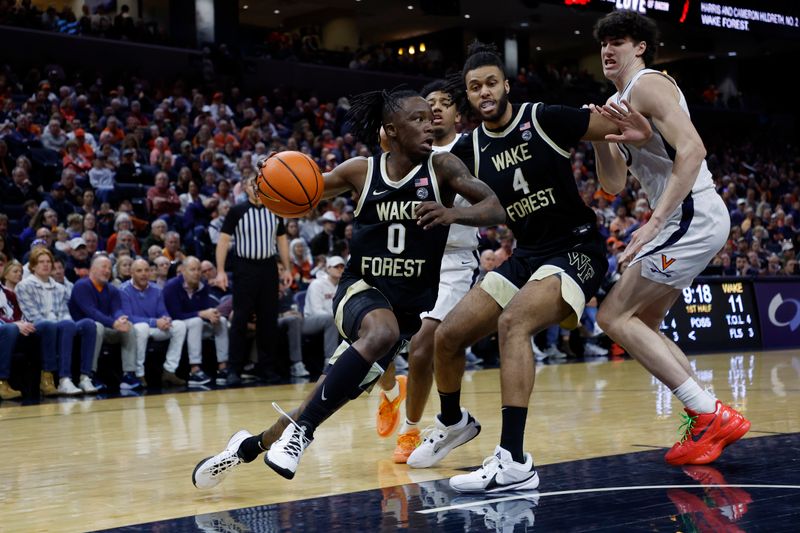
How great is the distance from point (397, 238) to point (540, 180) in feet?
2.26

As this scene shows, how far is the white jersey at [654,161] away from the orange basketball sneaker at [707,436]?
38.6 inches

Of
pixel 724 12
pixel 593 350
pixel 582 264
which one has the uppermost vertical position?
pixel 724 12

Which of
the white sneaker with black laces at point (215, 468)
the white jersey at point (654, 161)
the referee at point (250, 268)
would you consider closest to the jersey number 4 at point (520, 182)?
the white jersey at point (654, 161)

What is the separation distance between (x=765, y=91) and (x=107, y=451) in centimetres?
3051

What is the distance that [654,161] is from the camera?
4344mm

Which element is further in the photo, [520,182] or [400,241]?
[520,182]

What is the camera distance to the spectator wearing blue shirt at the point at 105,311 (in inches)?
344

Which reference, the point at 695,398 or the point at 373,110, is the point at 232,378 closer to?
the point at 373,110

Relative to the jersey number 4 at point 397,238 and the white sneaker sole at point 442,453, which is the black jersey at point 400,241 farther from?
the white sneaker sole at point 442,453

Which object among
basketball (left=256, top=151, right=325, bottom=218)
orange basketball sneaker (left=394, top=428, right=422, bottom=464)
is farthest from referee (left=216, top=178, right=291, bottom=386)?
basketball (left=256, top=151, right=325, bottom=218)

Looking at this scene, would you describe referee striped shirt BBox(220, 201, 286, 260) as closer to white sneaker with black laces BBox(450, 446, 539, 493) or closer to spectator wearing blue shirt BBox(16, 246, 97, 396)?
spectator wearing blue shirt BBox(16, 246, 97, 396)

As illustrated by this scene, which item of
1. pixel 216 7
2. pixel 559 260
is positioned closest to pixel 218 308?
pixel 559 260

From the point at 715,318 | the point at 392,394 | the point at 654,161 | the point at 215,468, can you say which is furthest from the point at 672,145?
the point at 715,318

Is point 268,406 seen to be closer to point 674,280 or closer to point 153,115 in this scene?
point 674,280
